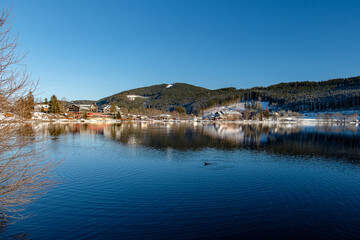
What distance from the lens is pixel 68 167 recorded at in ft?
67.8

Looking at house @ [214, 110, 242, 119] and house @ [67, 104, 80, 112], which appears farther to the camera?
house @ [214, 110, 242, 119]

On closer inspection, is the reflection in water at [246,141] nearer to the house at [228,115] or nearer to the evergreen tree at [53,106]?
the evergreen tree at [53,106]

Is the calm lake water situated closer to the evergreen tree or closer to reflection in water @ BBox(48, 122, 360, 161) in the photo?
reflection in water @ BBox(48, 122, 360, 161)

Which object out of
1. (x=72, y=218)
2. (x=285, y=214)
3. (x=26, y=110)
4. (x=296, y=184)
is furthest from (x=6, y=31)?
(x=296, y=184)

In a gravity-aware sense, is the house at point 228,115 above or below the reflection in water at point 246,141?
above

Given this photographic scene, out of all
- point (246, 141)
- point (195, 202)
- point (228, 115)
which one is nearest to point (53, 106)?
point (246, 141)

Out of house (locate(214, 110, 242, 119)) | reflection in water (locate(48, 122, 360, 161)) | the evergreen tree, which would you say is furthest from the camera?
house (locate(214, 110, 242, 119))

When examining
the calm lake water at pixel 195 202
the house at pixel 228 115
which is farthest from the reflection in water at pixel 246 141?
the house at pixel 228 115

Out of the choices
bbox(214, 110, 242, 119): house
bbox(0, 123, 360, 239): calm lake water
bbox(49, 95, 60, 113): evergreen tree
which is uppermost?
bbox(49, 95, 60, 113): evergreen tree

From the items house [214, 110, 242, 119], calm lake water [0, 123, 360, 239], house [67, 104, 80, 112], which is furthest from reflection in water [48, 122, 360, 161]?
house [214, 110, 242, 119]

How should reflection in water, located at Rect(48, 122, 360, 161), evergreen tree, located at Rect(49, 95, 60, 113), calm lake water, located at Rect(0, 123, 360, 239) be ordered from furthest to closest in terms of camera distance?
evergreen tree, located at Rect(49, 95, 60, 113) < reflection in water, located at Rect(48, 122, 360, 161) < calm lake water, located at Rect(0, 123, 360, 239)

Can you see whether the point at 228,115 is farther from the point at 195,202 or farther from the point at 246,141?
the point at 195,202

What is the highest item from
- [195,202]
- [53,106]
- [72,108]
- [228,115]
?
[72,108]

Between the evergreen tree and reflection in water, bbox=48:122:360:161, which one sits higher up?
the evergreen tree
